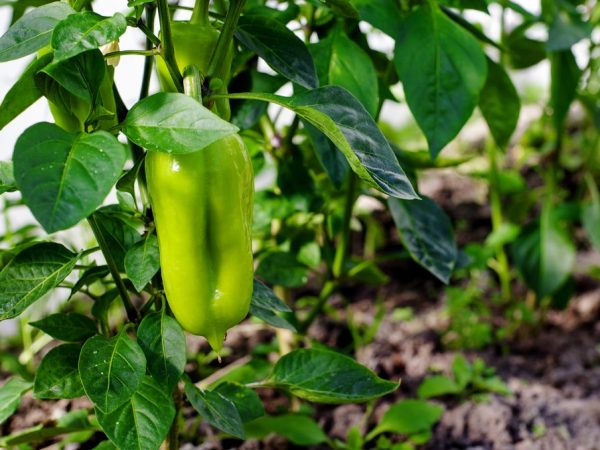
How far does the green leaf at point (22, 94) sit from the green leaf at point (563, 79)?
102 cm

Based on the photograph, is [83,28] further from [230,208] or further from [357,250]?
[357,250]

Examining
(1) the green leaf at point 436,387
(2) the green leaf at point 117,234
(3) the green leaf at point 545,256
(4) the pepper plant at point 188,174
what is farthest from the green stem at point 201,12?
(3) the green leaf at point 545,256

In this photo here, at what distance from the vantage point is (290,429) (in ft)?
3.42

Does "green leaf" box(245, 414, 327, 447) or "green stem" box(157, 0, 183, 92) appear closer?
"green stem" box(157, 0, 183, 92)

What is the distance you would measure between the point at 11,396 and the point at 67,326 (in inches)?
5.2

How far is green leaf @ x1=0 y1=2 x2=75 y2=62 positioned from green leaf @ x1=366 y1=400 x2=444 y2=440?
2.67ft

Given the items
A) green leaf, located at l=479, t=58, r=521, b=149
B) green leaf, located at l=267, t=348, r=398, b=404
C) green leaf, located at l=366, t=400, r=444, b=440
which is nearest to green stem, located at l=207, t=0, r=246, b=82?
green leaf, located at l=267, t=348, r=398, b=404

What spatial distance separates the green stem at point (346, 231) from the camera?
3.43ft

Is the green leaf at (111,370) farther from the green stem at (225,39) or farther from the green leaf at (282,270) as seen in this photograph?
the green leaf at (282,270)

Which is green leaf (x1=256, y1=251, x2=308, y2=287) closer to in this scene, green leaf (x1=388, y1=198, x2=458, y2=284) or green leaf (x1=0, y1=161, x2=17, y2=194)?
green leaf (x1=388, y1=198, x2=458, y2=284)

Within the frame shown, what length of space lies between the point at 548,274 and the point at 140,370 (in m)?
1.12

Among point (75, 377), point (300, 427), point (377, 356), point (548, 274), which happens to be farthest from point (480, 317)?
point (75, 377)

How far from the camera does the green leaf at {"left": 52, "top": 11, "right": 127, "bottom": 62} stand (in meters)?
0.51

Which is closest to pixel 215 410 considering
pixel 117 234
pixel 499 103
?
pixel 117 234
